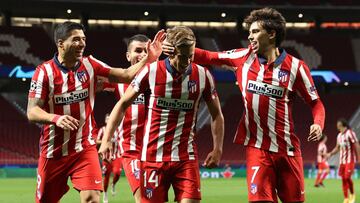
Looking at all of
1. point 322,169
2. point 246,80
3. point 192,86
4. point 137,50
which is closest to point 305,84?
point 246,80

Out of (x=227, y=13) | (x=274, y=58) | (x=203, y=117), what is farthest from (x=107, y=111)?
(x=274, y=58)

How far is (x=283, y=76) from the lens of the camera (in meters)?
6.51

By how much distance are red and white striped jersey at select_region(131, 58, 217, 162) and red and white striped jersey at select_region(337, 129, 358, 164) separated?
→ 35.1 feet

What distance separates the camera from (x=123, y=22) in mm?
35469

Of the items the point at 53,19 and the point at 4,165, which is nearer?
the point at 4,165

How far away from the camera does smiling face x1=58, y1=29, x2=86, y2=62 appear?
6.80m

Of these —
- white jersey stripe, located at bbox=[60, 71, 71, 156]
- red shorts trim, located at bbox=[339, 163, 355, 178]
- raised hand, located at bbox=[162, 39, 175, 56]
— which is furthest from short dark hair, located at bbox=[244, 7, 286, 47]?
red shorts trim, located at bbox=[339, 163, 355, 178]

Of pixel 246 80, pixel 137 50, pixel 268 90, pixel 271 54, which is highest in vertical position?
pixel 137 50

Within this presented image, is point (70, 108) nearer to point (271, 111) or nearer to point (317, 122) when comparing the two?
point (271, 111)

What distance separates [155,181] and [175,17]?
30.3 m

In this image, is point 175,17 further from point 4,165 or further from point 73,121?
point 73,121

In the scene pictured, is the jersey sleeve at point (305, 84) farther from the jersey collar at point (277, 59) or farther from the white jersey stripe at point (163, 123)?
the white jersey stripe at point (163, 123)

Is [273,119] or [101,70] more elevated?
[101,70]

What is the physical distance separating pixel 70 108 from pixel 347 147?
1087 centimetres
